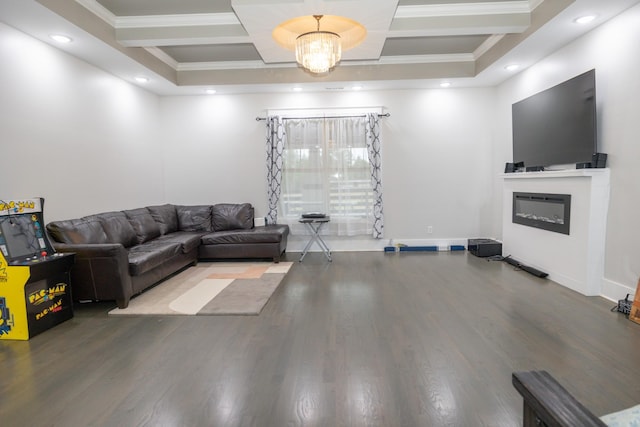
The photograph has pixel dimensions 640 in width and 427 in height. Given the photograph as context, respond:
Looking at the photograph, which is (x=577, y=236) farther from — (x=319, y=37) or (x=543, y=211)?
(x=319, y=37)

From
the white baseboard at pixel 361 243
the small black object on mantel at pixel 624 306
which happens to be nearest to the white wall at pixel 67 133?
the white baseboard at pixel 361 243

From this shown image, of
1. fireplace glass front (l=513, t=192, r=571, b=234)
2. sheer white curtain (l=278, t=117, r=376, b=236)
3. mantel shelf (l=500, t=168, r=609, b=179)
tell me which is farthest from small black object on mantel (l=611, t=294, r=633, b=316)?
sheer white curtain (l=278, t=117, r=376, b=236)

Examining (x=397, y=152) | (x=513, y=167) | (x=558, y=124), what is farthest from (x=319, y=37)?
(x=513, y=167)

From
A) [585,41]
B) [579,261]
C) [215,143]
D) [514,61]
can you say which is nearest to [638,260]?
[579,261]

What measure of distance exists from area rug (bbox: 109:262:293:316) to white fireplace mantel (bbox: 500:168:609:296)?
3215 millimetres

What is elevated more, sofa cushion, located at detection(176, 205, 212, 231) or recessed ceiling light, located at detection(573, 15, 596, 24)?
recessed ceiling light, located at detection(573, 15, 596, 24)

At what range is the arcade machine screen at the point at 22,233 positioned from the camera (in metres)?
2.78

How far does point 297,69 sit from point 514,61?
2968 mm

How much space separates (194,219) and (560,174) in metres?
5.04

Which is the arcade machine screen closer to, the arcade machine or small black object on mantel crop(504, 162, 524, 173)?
the arcade machine

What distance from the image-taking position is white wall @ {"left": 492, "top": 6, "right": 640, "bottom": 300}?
304 cm

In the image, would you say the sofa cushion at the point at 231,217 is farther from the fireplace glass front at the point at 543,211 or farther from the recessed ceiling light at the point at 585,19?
the recessed ceiling light at the point at 585,19

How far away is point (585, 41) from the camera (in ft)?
11.6

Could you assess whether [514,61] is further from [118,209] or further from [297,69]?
[118,209]
